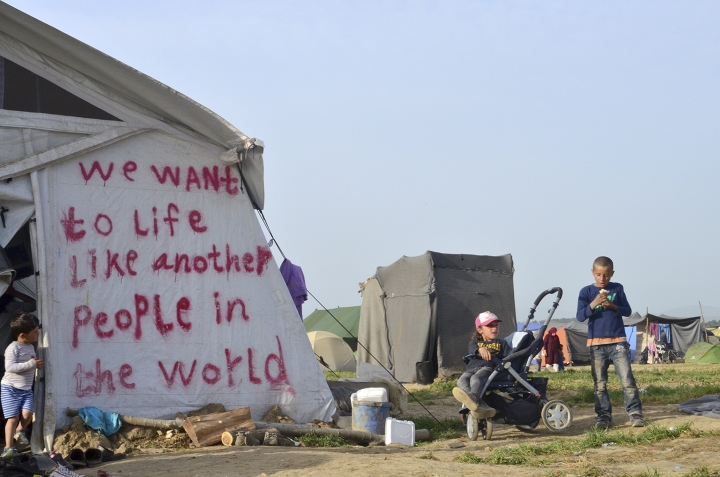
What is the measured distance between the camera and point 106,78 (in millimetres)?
7523

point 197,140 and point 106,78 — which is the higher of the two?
point 106,78

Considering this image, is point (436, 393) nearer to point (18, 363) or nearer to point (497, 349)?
point (497, 349)

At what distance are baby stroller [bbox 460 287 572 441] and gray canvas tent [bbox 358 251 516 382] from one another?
769cm

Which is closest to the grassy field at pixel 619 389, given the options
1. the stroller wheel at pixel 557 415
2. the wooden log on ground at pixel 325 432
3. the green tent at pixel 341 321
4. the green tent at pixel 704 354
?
the stroller wheel at pixel 557 415

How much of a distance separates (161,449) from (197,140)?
3.05m

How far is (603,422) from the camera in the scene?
7.32 meters

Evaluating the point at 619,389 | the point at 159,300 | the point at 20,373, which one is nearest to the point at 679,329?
the point at 619,389

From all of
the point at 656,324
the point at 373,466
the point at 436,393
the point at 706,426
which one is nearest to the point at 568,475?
the point at 373,466

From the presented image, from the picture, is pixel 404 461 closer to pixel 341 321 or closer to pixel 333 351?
pixel 333 351

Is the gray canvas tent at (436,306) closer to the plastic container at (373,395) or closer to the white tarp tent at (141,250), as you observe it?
the white tarp tent at (141,250)

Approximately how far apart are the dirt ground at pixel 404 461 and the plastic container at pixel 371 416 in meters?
0.53

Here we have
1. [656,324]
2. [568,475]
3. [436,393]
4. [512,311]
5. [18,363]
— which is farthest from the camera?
[656,324]

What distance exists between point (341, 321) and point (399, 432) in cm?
1874

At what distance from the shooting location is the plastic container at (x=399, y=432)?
700 centimetres
